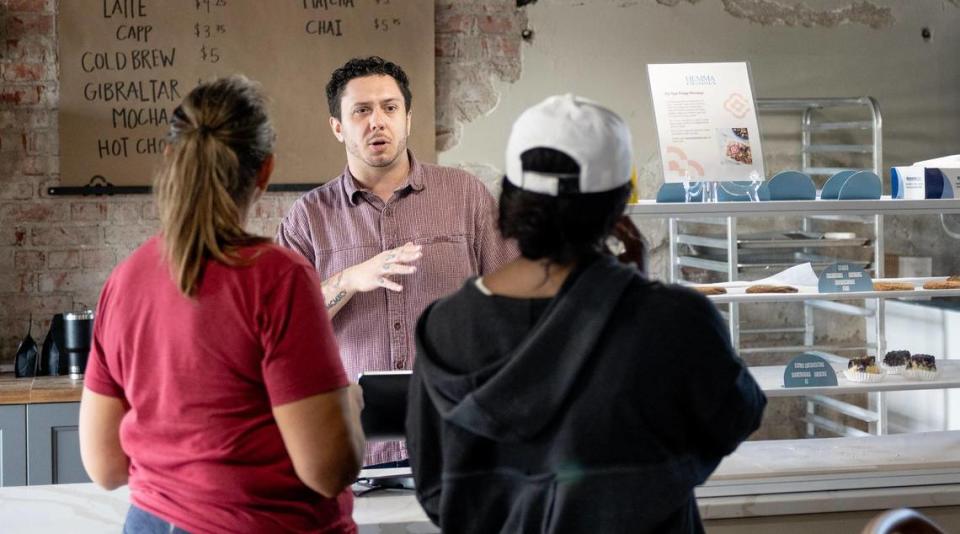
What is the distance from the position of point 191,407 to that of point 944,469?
1.55 meters

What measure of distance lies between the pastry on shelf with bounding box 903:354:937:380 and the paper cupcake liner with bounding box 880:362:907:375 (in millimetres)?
11

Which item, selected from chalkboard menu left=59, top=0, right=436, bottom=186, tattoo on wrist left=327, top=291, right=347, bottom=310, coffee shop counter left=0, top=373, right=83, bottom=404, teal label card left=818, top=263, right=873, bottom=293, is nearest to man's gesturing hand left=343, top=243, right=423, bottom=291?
tattoo on wrist left=327, top=291, right=347, bottom=310

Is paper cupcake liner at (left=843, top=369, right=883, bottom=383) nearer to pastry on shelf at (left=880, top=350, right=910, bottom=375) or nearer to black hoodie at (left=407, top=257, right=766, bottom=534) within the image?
pastry on shelf at (left=880, top=350, right=910, bottom=375)

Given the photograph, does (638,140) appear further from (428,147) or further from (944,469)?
(944,469)

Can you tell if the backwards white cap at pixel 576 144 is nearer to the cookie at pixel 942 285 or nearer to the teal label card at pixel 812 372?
the teal label card at pixel 812 372

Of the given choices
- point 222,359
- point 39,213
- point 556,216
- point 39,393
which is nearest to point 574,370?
point 556,216

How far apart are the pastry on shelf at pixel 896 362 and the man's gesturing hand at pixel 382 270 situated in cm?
125

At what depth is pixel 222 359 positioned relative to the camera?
1283mm

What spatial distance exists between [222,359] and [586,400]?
17.1 inches

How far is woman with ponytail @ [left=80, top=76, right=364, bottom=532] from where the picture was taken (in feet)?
4.20

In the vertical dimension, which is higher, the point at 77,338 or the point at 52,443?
the point at 77,338

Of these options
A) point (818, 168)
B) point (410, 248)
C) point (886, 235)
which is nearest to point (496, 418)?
point (410, 248)

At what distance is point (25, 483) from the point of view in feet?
11.3

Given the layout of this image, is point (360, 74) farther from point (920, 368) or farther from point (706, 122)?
point (920, 368)
